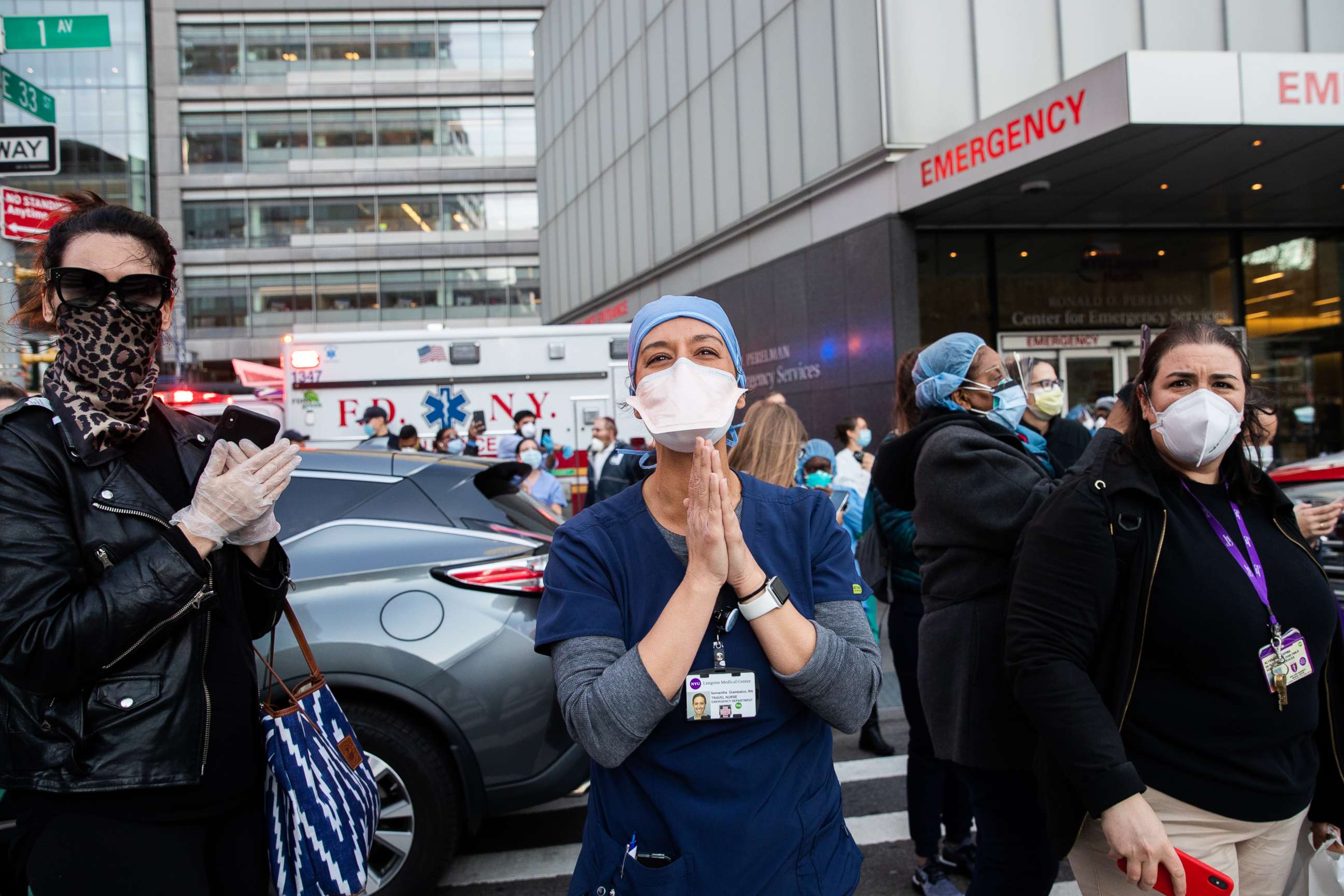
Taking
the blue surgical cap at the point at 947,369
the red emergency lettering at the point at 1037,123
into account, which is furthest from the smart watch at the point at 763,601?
the red emergency lettering at the point at 1037,123

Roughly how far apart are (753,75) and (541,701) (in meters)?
13.6

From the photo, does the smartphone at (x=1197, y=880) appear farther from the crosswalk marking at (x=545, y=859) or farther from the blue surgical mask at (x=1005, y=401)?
the crosswalk marking at (x=545, y=859)

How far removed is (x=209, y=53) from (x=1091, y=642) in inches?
1976

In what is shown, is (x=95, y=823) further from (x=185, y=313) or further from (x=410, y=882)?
(x=185, y=313)

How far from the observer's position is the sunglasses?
6.15ft

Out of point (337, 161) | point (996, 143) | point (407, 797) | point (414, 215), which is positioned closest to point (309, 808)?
point (407, 797)

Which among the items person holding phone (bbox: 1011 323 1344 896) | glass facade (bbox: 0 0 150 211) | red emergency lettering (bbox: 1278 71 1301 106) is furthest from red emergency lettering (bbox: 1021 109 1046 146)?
glass facade (bbox: 0 0 150 211)

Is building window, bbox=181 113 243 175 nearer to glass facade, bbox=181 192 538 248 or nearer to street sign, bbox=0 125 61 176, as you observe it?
glass facade, bbox=181 192 538 248

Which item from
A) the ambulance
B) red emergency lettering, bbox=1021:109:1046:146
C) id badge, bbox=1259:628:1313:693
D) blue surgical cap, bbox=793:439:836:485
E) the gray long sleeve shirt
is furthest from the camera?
the ambulance

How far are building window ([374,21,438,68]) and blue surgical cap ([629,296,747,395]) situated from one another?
45748 mm

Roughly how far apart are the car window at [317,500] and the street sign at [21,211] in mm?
2769

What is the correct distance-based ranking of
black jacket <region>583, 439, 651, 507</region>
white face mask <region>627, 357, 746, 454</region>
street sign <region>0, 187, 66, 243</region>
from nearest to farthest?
white face mask <region>627, 357, 746, 454</region>, street sign <region>0, 187, 66, 243</region>, black jacket <region>583, 439, 651, 507</region>

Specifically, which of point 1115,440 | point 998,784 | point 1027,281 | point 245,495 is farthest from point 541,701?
point 1027,281

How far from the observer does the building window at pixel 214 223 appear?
139ft
